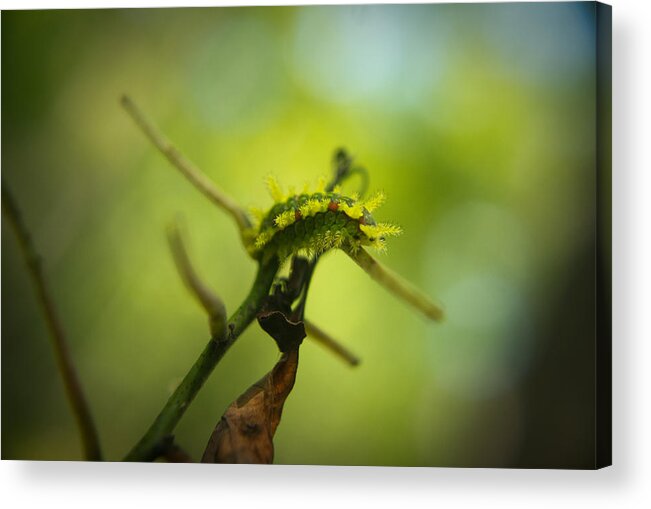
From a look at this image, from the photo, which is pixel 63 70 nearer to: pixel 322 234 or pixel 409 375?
pixel 322 234

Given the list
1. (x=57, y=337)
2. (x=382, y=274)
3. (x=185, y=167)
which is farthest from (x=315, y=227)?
(x=57, y=337)

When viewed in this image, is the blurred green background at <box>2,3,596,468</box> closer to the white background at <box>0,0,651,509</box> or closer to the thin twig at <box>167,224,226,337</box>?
the white background at <box>0,0,651,509</box>

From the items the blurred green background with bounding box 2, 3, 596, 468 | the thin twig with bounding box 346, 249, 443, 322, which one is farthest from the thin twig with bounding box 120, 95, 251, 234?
the thin twig with bounding box 346, 249, 443, 322

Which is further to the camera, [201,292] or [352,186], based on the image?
[352,186]

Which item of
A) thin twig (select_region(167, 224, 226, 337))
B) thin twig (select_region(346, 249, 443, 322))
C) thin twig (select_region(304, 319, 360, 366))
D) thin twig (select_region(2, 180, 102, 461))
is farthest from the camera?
thin twig (select_region(2, 180, 102, 461))

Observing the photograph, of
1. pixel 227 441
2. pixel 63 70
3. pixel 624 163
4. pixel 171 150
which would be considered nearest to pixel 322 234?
pixel 171 150

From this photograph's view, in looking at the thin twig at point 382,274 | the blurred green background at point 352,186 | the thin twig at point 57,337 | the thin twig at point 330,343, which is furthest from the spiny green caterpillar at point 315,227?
the thin twig at point 57,337

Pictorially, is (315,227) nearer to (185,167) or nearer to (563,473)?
(185,167)
